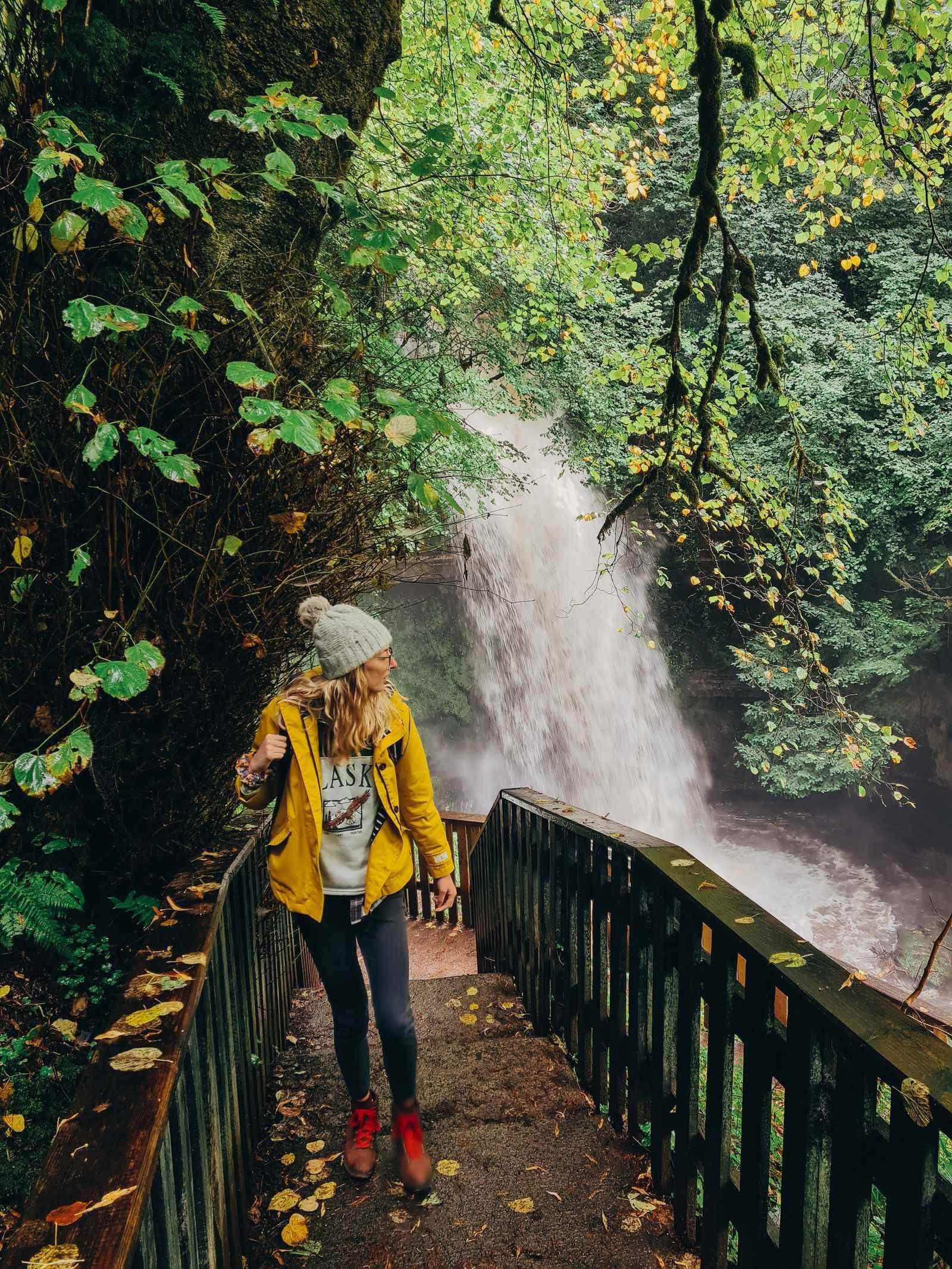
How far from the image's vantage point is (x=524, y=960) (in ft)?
13.4

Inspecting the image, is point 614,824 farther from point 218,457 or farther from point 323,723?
point 218,457

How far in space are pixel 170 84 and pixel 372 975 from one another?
2.99m

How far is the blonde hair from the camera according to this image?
7.91 feet

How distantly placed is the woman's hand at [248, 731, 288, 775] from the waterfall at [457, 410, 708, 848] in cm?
1280

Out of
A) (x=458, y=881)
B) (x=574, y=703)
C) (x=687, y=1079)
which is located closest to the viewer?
(x=687, y=1079)

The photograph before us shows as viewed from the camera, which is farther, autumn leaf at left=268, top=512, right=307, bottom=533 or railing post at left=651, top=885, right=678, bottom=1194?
autumn leaf at left=268, top=512, right=307, bottom=533

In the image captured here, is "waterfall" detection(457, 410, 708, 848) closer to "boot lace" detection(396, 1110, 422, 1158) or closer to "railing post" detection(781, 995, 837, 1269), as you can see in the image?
"boot lace" detection(396, 1110, 422, 1158)

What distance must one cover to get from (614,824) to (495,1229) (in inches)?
57.4

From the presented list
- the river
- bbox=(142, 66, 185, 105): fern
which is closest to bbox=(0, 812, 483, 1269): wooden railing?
bbox=(142, 66, 185, 105): fern

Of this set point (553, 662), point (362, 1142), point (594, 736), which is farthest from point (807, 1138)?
point (594, 736)

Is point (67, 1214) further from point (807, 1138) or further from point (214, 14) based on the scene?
point (214, 14)

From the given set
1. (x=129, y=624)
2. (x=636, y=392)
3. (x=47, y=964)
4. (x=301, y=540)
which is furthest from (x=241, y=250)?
(x=636, y=392)

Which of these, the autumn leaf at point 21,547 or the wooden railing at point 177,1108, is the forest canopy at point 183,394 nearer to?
the autumn leaf at point 21,547

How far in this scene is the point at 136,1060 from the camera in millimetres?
1549
